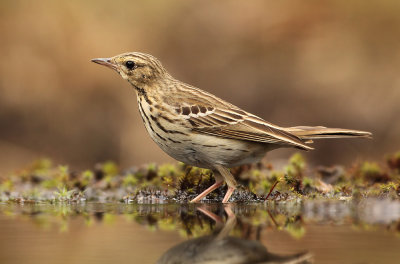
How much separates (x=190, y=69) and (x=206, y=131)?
8784mm

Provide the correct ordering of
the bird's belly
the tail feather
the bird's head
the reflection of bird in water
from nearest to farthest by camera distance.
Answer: the reflection of bird in water
the bird's belly
the tail feather
the bird's head

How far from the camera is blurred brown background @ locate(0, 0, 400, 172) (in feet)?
46.5

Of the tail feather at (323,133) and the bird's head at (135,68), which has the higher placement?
the bird's head at (135,68)

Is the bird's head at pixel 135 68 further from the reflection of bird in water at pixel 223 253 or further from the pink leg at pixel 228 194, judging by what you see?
the reflection of bird in water at pixel 223 253

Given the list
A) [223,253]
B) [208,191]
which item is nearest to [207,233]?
[223,253]

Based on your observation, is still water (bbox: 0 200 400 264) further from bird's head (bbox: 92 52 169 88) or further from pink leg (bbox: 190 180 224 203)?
bird's head (bbox: 92 52 169 88)

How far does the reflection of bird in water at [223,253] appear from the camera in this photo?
3.53 m

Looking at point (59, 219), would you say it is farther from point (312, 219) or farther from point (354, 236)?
point (354, 236)

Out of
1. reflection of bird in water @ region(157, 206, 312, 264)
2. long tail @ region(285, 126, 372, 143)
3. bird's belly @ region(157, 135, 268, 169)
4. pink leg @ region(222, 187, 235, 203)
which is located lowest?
reflection of bird in water @ region(157, 206, 312, 264)

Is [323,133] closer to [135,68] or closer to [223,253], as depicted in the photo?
[135,68]

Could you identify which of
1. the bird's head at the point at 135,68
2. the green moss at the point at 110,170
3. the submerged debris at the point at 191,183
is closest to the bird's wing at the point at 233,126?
the submerged debris at the point at 191,183

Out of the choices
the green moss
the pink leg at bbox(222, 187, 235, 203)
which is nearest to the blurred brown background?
the green moss

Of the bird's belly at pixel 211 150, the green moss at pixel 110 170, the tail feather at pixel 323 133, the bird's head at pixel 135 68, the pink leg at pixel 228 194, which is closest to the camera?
the pink leg at pixel 228 194

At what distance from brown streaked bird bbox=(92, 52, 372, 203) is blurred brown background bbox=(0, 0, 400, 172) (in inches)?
270
